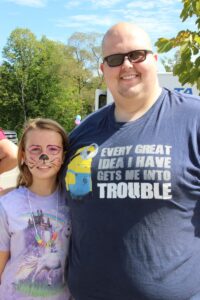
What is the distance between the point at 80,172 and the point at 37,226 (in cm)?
37

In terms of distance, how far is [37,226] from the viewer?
2.32 meters

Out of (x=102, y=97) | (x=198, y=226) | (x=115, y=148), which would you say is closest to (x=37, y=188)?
(x=115, y=148)

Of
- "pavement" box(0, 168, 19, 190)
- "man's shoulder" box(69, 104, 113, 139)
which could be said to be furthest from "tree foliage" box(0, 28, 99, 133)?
"man's shoulder" box(69, 104, 113, 139)

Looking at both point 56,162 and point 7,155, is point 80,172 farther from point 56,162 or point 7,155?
point 7,155

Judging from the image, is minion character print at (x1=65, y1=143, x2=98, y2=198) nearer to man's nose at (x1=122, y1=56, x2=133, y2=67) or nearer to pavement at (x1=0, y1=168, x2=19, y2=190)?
man's nose at (x1=122, y1=56, x2=133, y2=67)

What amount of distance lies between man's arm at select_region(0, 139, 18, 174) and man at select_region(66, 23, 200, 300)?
0.91m

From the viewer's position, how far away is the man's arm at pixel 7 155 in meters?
3.11

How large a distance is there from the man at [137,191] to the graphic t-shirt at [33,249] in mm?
95

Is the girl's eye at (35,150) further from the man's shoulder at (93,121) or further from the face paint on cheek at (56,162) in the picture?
the man's shoulder at (93,121)

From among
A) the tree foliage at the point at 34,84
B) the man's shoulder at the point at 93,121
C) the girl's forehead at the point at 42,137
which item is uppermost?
the man's shoulder at the point at 93,121

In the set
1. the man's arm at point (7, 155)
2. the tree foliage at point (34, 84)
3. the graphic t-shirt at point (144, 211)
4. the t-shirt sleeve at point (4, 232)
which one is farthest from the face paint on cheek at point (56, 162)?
the tree foliage at point (34, 84)

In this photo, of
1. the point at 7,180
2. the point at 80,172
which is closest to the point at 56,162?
the point at 80,172

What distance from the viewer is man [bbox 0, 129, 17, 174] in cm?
311

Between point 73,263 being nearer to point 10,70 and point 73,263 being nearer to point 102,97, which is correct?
point 102,97
